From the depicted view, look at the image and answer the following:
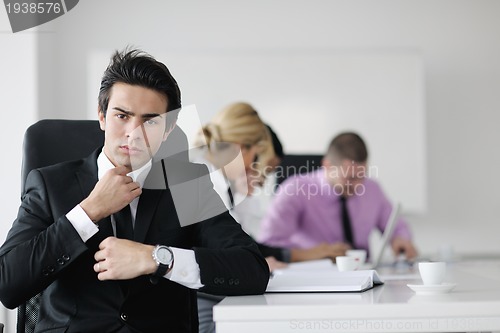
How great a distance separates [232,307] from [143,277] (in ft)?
1.62

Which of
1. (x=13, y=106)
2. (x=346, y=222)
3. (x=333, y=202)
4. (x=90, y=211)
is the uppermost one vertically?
(x=13, y=106)

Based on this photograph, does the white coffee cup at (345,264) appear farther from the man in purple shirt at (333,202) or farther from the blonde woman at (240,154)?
the man in purple shirt at (333,202)

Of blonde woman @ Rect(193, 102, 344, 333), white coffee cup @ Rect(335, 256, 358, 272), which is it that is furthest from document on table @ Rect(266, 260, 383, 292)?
blonde woman @ Rect(193, 102, 344, 333)

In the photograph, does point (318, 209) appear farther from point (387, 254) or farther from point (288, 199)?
point (387, 254)

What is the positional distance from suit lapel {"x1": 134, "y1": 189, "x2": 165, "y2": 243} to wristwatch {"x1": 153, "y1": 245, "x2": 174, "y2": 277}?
20 cm

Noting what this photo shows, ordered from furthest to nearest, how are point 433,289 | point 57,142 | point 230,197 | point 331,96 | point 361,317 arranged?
point 331,96
point 230,197
point 57,142
point 433,289
point 361,317

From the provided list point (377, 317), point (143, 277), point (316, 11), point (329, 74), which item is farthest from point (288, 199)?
point (377, 317)

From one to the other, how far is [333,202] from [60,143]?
8.30 ft

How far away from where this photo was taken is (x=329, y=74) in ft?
17.6

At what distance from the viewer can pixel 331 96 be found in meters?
5.39

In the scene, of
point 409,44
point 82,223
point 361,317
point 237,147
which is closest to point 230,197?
point 237,147

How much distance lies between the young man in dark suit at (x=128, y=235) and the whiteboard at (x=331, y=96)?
312cm

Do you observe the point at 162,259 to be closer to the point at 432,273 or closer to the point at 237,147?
the point at 432,273

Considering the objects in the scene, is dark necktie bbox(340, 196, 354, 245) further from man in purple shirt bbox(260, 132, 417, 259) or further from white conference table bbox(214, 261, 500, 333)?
white conference table bbox(214, 261, 500, 333)
